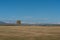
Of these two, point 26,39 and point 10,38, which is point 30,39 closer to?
point 26,39

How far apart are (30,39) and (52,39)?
11.4ft

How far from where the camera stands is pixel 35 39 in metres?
24.3

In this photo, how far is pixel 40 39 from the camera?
24203 millimetres

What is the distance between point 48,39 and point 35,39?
2031mm

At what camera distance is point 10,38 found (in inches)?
958

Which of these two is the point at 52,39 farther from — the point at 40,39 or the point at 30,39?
the point at 30,39

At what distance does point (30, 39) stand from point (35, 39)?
81cm

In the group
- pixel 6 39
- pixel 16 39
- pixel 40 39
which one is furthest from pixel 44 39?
pixel 6 39

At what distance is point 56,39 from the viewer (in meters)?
24.6

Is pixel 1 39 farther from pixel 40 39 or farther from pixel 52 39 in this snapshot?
pixel 52 39

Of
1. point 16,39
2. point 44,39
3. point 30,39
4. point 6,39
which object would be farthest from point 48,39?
point 6,39

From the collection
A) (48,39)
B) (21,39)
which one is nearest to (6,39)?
(21,39)

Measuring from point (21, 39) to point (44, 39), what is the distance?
355cm

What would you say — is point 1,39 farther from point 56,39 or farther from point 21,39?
point 56,39
